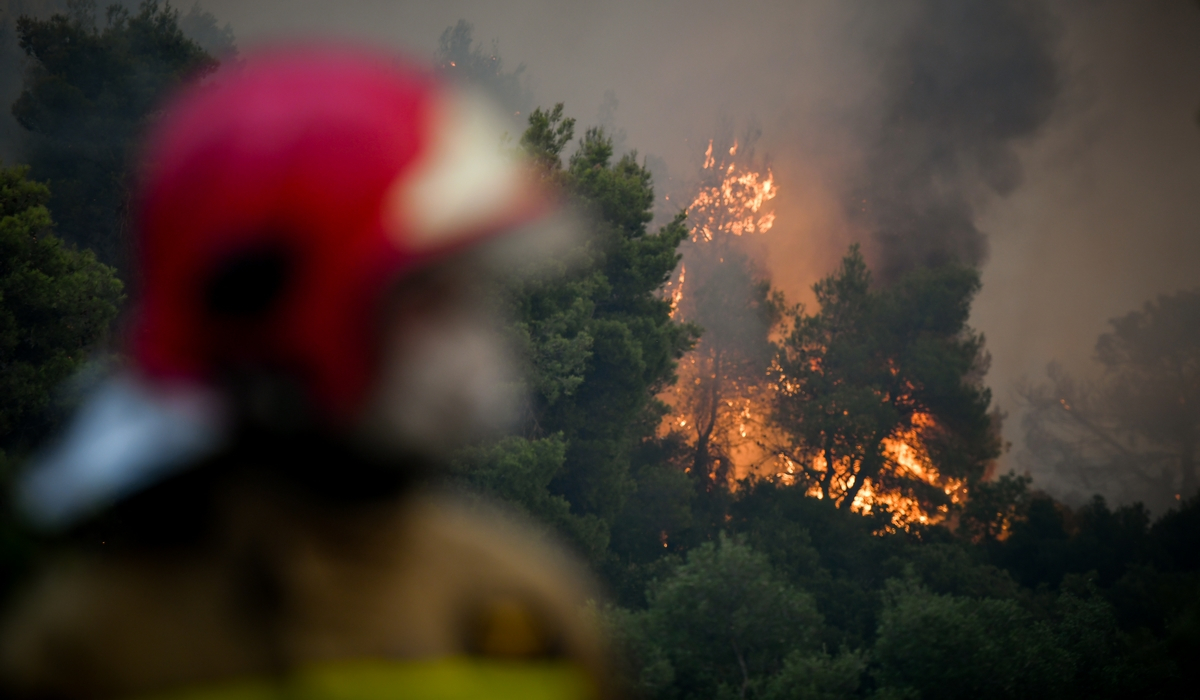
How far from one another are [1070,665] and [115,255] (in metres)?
20.7

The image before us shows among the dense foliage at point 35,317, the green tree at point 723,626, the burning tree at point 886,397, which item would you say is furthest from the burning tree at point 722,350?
the dense foliage at point 35,317

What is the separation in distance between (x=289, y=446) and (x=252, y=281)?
0.18m

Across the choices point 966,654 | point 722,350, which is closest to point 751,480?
point 722,350

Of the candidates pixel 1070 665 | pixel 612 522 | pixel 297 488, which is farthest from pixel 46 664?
pixel 612 522

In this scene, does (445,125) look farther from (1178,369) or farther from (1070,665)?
(1178,369)

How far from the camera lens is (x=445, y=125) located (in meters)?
0.75

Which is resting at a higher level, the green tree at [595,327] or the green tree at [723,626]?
the green tree at [595,327]

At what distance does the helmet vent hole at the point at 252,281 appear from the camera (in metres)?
0.65

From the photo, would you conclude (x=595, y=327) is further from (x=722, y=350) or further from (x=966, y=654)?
(x=722, y=350)

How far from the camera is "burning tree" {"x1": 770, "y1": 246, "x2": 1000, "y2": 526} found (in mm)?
26312

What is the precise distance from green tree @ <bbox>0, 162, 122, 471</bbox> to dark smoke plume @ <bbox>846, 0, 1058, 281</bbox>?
38.0 meters

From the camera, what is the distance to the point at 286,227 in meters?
0.66

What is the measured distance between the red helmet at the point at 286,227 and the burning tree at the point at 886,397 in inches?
1044

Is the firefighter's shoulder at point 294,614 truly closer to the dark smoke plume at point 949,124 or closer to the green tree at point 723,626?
the green tree at point 723,626
